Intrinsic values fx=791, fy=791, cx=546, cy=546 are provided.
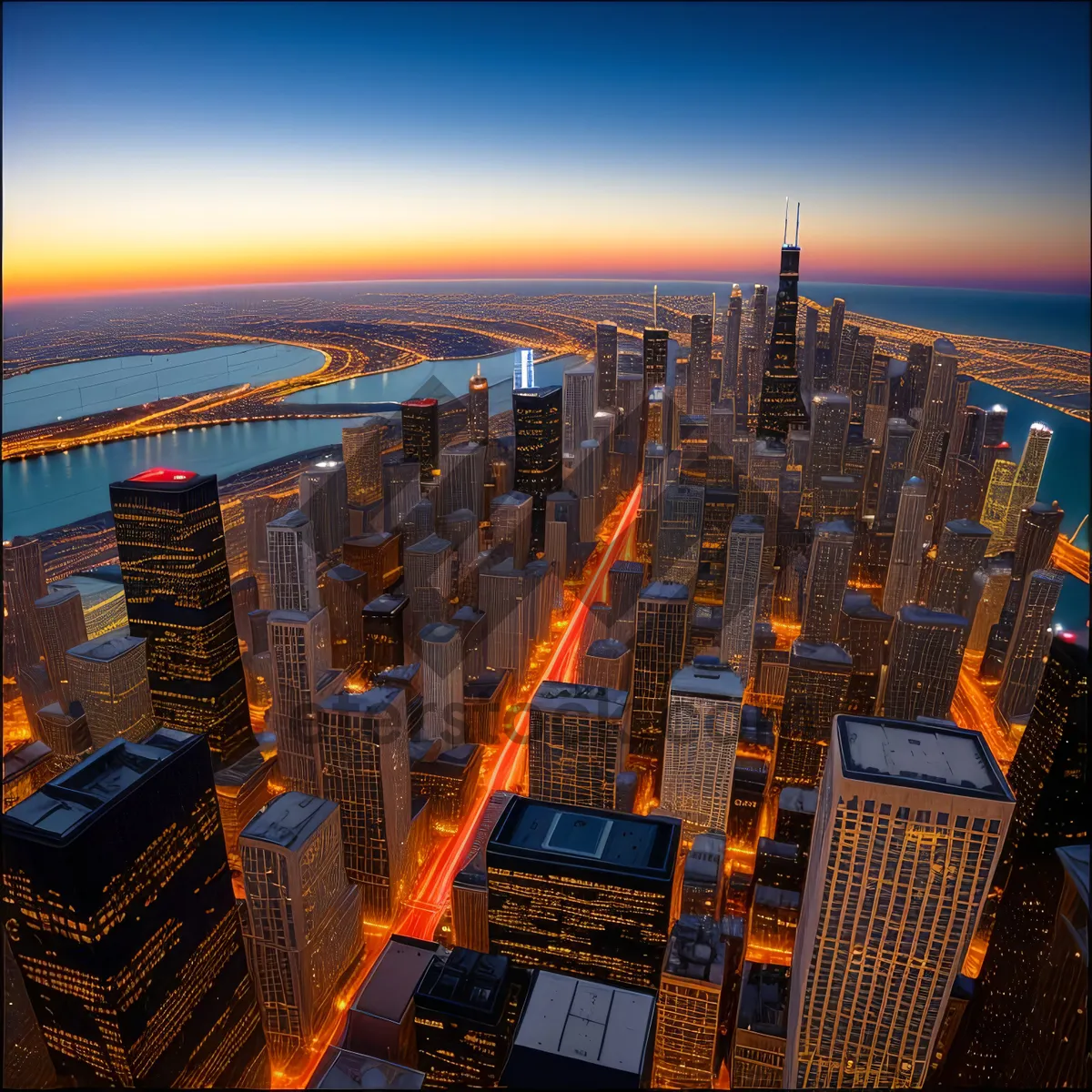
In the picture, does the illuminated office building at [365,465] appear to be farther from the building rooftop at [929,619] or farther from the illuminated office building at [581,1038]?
the illuminated office building at [581,1038]

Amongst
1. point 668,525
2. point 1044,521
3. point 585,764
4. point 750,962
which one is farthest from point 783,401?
point 750,962

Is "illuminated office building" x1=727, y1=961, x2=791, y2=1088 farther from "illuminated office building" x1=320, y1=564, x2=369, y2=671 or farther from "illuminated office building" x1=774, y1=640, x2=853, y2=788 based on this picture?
"illuminated office building" x1=320, y1=564, x2=369, y2=671

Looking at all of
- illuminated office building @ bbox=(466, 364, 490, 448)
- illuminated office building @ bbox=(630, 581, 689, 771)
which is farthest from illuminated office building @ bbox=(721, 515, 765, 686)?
illuminated office building @ bbox=(466, 364, 490, 448)

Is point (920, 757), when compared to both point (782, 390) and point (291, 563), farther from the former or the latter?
point (782, 390)

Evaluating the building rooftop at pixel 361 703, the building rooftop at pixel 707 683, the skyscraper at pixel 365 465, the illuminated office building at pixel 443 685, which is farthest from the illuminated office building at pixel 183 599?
the skyscraper at pixel 365 465

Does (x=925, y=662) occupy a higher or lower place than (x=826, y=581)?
lower

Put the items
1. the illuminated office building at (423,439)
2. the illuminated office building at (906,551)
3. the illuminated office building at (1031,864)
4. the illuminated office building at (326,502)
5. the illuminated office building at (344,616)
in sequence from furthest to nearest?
the illuminated office building at (423,439) < the illuminated office building at (906,551) < the illuminated office building at (326,502) < the illuminated office building at (344,616) < the illuminated office building at (1031,864)

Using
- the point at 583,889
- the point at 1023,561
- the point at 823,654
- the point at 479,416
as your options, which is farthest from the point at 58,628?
the point at 1023,561
